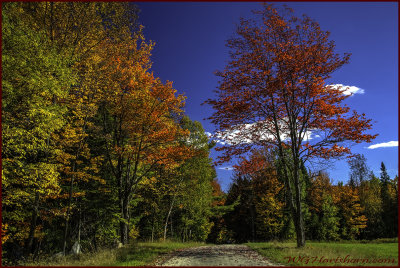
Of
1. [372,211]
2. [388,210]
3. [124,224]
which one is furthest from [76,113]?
[388,210]

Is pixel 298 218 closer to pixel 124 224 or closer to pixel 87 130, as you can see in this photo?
pixel 124 224

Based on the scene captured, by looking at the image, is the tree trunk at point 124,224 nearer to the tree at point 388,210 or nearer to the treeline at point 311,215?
the treeline at point 311,215

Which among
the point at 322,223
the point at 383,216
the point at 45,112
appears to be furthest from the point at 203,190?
the point at 383,216

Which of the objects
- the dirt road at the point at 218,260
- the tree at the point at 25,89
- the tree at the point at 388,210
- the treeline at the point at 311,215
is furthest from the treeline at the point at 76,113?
the tree at the point at 388,210

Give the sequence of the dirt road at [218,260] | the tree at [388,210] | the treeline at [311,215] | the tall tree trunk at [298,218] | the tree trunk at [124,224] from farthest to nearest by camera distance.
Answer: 1. the tree at [388,210]
2. the treeline at [311,215]
3. the tree trunk at [124,224]
4. the tall tree trunk at [298,218]
5. the dirt road at [218,260]

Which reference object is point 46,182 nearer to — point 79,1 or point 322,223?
point 79,1

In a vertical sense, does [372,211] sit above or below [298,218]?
below

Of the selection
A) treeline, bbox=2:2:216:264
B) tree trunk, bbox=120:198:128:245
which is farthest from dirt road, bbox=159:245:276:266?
treeline, bbox=2:2:216:264

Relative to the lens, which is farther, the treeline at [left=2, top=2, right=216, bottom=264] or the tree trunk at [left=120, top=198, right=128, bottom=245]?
the tree trunk at [left=120, top=198, right=128, bottom=245]

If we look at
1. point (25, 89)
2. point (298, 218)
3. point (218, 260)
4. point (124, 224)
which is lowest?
point (218, 260)

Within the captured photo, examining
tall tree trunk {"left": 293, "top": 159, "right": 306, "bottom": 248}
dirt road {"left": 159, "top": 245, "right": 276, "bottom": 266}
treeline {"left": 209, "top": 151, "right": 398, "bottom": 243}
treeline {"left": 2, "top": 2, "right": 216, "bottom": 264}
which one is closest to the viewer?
dirt road {"left": 159, "top": 245, "right": 276, "bottom": 266}

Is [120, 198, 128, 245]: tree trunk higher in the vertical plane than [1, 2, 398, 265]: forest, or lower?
lower

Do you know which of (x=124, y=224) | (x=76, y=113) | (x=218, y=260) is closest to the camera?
(x=218, y=260)

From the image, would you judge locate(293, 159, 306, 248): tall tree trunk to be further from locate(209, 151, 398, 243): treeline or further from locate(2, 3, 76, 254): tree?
locate(209, 151, 398, 243): treeline
